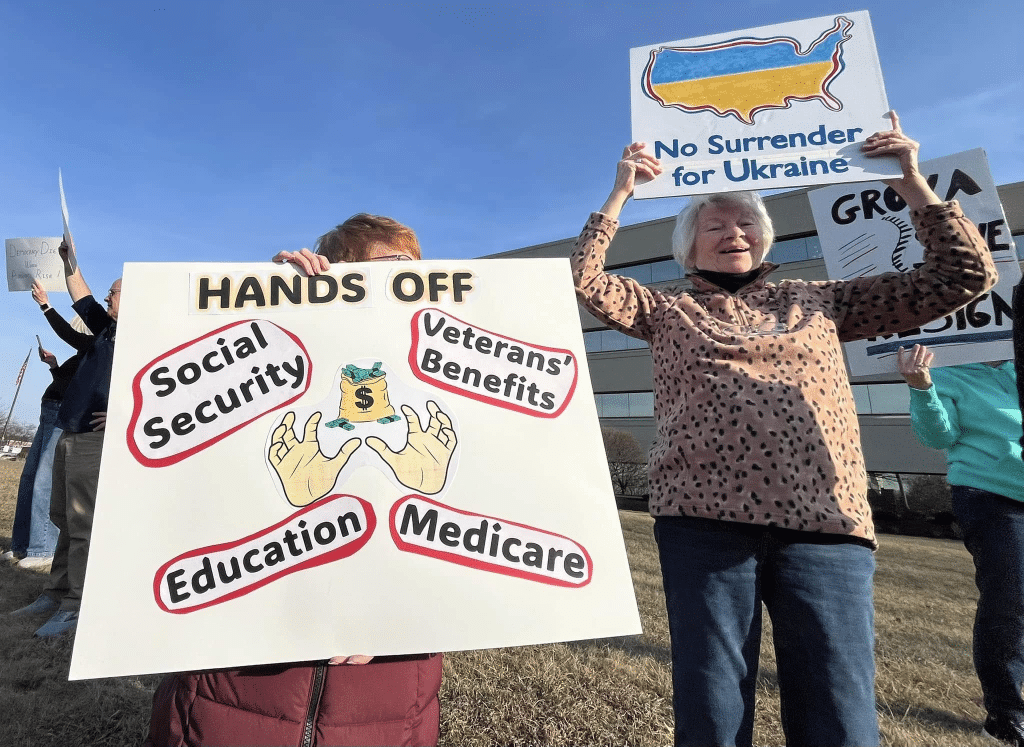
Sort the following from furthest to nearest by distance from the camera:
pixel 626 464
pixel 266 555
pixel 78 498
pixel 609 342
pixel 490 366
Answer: pixel 609 342
pixel 626 464
pixel 78 498
pixel 490 366
pixel 266 555

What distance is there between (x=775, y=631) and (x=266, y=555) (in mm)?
1086

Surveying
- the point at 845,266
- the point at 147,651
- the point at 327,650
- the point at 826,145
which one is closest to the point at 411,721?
the point at 327,650

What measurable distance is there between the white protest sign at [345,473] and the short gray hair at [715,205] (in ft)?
1.44

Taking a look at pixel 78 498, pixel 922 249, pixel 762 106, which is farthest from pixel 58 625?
pixel 922 249

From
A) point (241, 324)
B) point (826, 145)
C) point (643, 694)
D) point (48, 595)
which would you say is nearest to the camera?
point (241, 324)

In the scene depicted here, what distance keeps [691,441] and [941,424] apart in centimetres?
160

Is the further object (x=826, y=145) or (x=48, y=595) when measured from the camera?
(x=48, y=595)

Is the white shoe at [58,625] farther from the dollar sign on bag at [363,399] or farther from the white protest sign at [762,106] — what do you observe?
the white protest sign at [762,106]

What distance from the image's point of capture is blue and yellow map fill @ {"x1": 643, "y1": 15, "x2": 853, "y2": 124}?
168 centimetres

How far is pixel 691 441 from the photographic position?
122cm

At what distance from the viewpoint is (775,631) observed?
3.81 ft

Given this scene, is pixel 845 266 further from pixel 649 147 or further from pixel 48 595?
pixel 48 595

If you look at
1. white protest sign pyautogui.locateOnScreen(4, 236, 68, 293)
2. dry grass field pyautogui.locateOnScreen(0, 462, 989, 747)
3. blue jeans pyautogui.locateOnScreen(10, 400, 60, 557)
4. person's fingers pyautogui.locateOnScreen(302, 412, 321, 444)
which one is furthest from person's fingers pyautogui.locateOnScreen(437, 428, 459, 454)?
blue jeans pyautogui.locateOnScreen(10, 400, 60, 557)

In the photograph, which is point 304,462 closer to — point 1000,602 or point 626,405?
point 1000,602
